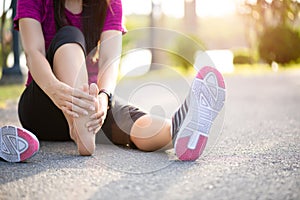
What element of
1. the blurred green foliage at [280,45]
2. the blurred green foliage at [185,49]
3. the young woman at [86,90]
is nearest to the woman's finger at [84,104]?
the young woman at [86,90]

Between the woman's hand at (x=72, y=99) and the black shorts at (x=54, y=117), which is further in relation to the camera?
the black shorts at (x=54, y=117)

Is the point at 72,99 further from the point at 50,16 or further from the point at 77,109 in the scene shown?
the point at 50,16

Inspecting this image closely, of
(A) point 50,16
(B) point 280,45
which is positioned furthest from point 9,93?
(B) point 280,45

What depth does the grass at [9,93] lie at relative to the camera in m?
3.20

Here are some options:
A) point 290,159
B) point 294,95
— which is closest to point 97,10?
point 290,159

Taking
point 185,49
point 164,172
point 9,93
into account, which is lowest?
point 185,49

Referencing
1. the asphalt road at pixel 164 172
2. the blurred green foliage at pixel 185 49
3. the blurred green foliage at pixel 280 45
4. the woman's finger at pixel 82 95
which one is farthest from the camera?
the blurred green foliage at pixel 280 45

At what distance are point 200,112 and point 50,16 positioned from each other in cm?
65

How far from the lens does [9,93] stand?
144 inches

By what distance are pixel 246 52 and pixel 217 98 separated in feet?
28.7

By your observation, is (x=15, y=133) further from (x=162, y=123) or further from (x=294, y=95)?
(x=294, y=95)

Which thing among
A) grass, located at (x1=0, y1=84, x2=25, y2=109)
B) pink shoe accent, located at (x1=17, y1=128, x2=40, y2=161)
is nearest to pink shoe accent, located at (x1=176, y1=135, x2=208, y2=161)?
pink shoe accent, located at (x1=17, y1=128, x2=40, y2=161)

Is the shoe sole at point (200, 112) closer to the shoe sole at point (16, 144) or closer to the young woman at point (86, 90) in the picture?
the young woman at point (86, 90)

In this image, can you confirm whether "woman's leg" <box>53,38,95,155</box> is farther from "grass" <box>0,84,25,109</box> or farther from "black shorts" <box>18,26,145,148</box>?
"grass" <box>0,84,25,109</box>
